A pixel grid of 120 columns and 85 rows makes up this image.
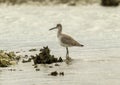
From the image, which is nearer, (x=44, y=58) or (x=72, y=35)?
(x=44, y=58)

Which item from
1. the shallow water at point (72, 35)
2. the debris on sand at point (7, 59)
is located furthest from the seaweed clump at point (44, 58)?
the debris on sand at point (7, 59)

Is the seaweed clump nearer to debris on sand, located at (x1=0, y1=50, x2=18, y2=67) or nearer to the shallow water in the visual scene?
the shallow water

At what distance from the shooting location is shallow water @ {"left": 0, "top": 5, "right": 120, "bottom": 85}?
16578 millimetres

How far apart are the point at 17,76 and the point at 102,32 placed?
12515 mm

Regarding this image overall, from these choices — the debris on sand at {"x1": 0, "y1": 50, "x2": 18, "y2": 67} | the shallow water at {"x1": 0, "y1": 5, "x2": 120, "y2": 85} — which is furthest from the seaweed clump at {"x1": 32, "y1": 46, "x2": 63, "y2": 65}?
the debris on sand at {"x1": 0, "y1": 50, "x2": 18, "y2": 67}

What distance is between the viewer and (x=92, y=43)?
80.3ft

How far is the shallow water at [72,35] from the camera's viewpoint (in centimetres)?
1658

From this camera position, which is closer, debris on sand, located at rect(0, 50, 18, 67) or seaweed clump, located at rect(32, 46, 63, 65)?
debris on sand, located at rect(0, 50, 18, 67)

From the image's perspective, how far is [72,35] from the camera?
1110 inches

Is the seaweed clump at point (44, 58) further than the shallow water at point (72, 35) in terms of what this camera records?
Yes

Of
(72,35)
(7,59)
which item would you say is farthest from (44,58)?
(72,35)

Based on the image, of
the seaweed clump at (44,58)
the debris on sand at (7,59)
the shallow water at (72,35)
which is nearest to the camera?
the shallow water at (72,35)

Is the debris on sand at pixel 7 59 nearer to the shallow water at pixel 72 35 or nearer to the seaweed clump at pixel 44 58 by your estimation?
the shallow water at pixel 72 35

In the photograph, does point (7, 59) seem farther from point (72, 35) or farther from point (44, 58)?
point (72, 35)
